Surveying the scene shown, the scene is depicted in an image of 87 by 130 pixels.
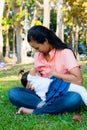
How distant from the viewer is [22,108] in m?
4.74

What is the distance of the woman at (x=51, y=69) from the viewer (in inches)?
181

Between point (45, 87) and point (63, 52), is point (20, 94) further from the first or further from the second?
point (63, 52)

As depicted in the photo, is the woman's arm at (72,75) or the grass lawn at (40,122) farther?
the woman's arm at (72,75)

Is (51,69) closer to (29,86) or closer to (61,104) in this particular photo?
(29,86)

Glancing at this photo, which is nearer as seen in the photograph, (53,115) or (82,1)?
(53,115)

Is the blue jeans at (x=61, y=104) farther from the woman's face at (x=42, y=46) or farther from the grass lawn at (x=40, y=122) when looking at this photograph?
the woman's face at (x=42, y=46)

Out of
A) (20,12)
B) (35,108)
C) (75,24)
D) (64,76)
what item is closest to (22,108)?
(35,108)

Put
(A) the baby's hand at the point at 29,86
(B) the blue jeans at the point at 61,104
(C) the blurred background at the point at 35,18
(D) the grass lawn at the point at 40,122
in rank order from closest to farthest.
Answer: (D) the grass lawn at the point at 40,122
(B) the blue jeans at the point at 61,104
(A) the baby's hand at the point at 29,86
(C) the blurred background at the point at 35,18

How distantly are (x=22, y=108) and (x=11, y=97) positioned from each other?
0.36 metres

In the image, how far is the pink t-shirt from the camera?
4781 millimetres

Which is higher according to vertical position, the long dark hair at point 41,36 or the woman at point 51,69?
the long dark hair at point 41,36

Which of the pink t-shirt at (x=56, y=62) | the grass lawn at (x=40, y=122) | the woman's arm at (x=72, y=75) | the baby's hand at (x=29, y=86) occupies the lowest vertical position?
the grass lawn at (x=40, y=122)

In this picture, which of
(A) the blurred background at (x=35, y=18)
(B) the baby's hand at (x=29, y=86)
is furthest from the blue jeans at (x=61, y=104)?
(A) the blurred background at (x=35, y=18)

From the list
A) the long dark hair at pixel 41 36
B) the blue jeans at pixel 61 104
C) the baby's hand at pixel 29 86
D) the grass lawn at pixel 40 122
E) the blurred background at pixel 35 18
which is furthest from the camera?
the blurred background at pixel 35 18
